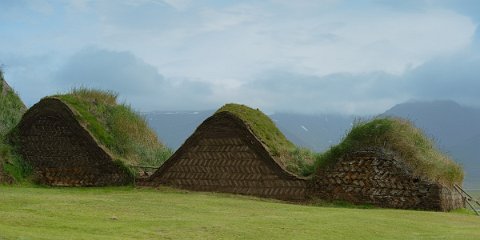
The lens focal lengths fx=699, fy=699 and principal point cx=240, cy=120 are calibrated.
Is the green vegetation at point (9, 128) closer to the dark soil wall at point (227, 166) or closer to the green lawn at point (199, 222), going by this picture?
the dark soil wall at point (227, 166)

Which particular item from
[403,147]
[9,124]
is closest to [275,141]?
[403,147]

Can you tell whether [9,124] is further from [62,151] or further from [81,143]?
[81,143]

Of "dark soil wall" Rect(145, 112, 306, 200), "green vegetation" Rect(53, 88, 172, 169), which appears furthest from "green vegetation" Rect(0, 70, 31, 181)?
"dark soil wall" Rect(145, 112, 306, 200)

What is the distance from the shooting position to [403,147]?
2038 centimetres

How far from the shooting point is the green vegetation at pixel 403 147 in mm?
19938

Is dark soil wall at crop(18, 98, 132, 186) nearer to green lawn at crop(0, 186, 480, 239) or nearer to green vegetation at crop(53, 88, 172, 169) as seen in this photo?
green vegetation at crop(53, 88, 172, 169)

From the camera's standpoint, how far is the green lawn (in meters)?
11.3

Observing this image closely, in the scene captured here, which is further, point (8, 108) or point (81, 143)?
point (8, 108)

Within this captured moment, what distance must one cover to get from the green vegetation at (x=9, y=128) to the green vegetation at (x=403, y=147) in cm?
1190

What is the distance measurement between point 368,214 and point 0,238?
9.37 metres

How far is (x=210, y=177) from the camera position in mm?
23312

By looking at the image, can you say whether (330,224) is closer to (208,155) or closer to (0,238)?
(0,238)

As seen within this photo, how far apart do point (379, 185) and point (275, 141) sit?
172 inches

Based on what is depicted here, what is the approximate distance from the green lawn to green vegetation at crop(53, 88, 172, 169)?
9.31 m
